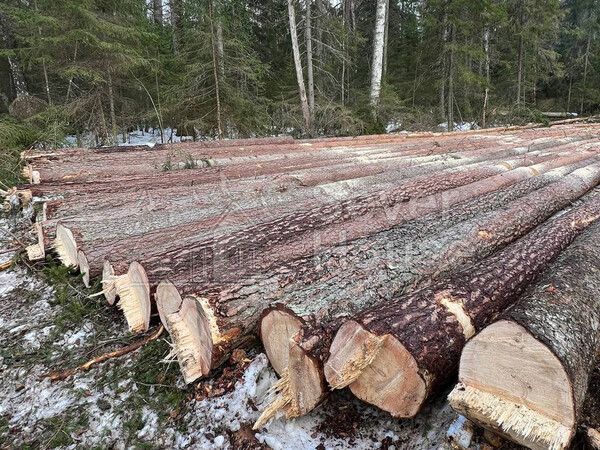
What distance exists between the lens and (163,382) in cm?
198

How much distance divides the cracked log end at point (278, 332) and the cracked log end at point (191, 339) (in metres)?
0.29

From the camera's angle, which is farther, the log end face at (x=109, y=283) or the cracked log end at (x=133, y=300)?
the log end face at (x=109, y=283)

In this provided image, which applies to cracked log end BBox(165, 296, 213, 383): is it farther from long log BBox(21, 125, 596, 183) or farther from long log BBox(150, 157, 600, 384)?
long log BBox(21, 125, 596, 183)

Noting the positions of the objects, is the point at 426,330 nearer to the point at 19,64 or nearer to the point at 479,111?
the point at 19,64

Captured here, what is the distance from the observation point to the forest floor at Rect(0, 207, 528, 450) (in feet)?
5.44

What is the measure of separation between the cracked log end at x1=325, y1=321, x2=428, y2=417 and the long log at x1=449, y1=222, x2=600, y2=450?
183 millimetres

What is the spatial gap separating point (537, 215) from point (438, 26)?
1379 centimetres

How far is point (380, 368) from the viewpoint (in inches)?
61.0

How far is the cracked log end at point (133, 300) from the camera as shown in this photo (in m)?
2.27

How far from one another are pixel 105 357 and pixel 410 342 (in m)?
1.80

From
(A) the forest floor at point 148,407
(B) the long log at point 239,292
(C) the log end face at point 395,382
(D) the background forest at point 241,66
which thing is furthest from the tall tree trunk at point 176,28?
(C) the log end face at point 395,382

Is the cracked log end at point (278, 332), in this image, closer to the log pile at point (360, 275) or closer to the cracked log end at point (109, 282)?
the log pile at point (360, 275)

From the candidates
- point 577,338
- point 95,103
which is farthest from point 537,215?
point 95,103

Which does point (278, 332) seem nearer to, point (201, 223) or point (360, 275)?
point (360, 275)
